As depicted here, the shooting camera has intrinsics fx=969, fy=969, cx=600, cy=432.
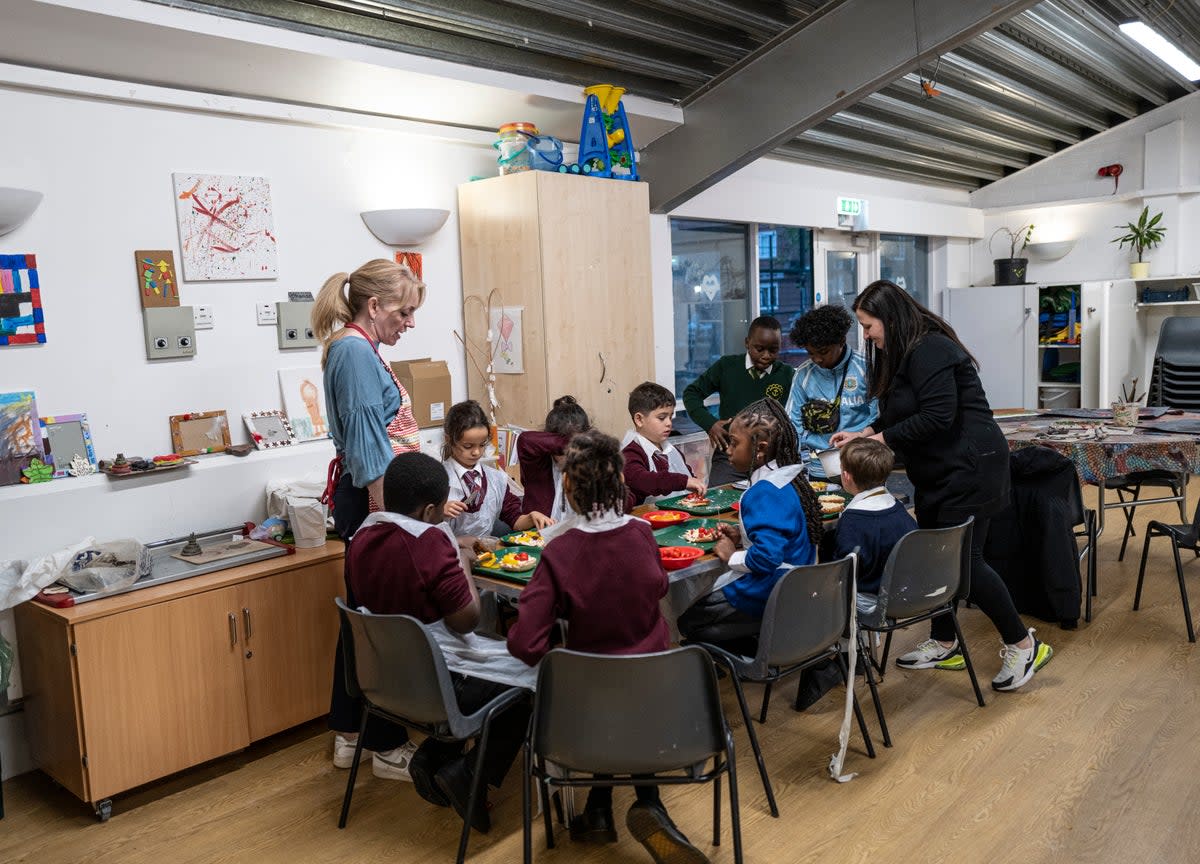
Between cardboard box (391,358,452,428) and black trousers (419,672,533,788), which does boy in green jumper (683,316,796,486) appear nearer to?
cardboard box (391,358,452,428)

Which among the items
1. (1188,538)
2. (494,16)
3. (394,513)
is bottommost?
(1188,538)

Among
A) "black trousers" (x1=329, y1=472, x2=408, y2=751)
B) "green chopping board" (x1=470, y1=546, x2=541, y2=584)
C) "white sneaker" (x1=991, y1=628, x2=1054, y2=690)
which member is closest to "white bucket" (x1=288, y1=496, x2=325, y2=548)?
"black trousers" (x1=329, y1=472, x2=408, y2=751)

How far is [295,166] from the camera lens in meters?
3.90

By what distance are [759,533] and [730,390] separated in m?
1.86

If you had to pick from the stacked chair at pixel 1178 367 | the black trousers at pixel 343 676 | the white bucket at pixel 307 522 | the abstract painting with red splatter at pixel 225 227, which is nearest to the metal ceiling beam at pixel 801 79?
the abstract painting with red splatter at pixel 225 227

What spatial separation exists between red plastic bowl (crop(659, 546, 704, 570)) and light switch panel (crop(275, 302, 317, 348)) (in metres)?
1.80

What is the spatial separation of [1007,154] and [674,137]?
4.51 m

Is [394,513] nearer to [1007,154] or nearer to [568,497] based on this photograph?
[568,497]

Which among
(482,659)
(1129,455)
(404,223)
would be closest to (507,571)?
(482,659)

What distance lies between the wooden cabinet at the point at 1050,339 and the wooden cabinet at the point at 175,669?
270 inches

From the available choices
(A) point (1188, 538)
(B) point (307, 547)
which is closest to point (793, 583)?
(B) point (307, 547)

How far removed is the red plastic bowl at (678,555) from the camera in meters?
2.75

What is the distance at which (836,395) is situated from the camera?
12.9ft

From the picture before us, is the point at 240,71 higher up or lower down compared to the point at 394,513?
higher up
